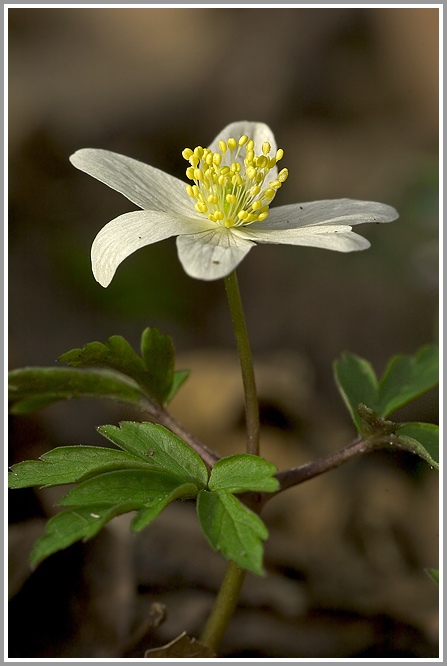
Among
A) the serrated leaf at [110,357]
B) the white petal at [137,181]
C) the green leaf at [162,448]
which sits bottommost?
the green leaf at [162,448]

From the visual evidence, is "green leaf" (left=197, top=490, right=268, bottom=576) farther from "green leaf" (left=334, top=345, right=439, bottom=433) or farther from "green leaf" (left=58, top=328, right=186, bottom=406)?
"green leaf" (left=334, top=345, right=439, bottom=433)

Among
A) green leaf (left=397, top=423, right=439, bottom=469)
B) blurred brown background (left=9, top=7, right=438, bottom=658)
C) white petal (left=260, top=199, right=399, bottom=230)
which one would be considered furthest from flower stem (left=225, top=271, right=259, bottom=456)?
blurred brown background (left=9, top=7, right=438, bottom=658)

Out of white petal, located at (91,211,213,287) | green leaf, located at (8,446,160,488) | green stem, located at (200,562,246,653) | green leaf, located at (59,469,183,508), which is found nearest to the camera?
green leaf, located at (59,469,183,508)

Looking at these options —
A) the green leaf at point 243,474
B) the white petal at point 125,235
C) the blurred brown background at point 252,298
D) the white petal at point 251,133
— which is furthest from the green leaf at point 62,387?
the white petal at point 251,133

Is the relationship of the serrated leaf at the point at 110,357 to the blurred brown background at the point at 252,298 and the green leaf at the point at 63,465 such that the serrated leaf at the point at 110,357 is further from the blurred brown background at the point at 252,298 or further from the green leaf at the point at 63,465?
the blurred brown background at the point at 252,298

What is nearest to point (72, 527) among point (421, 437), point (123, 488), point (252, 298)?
point (123, 488)

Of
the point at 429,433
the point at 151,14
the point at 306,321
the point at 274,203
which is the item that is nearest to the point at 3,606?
Answer: the point at 429,433
